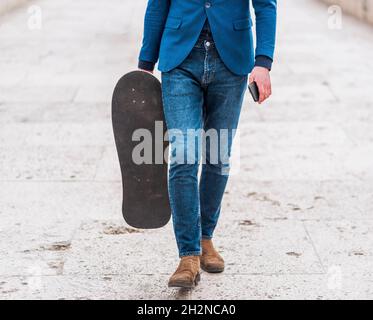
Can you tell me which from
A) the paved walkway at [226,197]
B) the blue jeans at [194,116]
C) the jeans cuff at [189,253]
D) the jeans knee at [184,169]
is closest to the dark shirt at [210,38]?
the blue jeans at [194,116]

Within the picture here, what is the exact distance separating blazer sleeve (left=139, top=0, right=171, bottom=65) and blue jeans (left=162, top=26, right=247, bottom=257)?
0.20 metres

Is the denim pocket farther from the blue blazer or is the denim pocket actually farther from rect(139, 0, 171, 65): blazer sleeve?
rect(139, 0, 171, 65): blazer sleeve

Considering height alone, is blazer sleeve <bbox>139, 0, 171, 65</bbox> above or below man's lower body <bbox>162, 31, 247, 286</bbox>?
above

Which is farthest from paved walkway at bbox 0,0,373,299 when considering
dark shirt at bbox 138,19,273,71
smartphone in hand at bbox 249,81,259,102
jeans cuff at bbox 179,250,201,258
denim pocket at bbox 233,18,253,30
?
denim pocket at bbox 233,18,253,30

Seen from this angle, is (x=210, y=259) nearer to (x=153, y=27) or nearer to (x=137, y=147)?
(x=137, y=147)

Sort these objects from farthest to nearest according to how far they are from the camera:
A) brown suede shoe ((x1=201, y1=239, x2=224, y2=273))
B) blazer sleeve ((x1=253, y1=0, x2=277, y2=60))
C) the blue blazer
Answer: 1. brown suede shoe ((x1=201, y1=239, x2=224, y2=273))
2. blazer sleeve ((x1=253, y1=0, x2=277, y2=60))
3. the blue blazer

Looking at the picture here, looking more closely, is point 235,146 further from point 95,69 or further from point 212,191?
point 95,69

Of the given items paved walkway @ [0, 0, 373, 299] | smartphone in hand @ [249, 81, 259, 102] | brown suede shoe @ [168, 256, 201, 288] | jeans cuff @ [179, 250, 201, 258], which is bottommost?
paved walkway @ [0, 0, 373, 299]

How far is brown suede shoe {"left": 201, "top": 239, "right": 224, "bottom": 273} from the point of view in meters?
4.70

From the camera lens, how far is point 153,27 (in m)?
4.37

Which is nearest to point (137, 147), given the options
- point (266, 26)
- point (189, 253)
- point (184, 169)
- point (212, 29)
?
point (184, 169)

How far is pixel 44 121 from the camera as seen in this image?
26.6 feet
